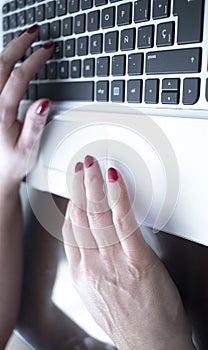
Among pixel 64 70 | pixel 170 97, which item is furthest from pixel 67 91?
pixel 170 97

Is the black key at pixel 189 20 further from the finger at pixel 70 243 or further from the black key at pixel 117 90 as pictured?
the finger at pixel 70 243

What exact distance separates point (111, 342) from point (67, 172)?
0.16 meters

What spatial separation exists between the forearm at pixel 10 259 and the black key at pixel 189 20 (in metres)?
0.25

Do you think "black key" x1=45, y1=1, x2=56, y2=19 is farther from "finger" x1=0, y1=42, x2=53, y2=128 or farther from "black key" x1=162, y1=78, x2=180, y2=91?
"black key" x1=162, y1=78, x2=180, y2=91

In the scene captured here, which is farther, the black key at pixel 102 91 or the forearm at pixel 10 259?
the forearm at pixel 10 259

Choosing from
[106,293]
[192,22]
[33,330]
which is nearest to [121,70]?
[192,22]

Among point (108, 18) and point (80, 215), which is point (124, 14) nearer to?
point (108, 18)

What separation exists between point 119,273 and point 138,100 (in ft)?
0.46

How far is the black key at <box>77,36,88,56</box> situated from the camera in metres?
0.35

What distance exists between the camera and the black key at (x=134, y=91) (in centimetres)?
30

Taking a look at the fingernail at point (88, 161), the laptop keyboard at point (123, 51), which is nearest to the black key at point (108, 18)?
the laptop keyboard at point (123, 51)

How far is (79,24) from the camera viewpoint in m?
0.36

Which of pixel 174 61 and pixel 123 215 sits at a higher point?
pixel 174 61

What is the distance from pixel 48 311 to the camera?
46 cm
